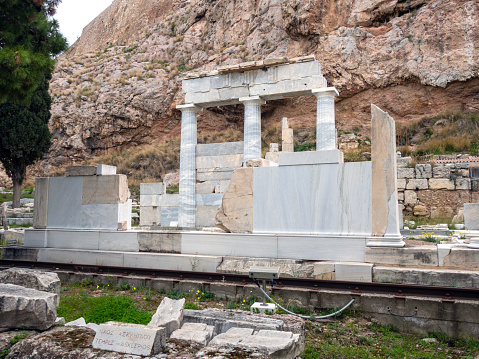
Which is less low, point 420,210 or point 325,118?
point 325,118

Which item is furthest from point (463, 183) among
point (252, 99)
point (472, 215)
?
point (252, 99)

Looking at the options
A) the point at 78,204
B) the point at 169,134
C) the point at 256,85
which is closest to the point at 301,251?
the point at 78,204

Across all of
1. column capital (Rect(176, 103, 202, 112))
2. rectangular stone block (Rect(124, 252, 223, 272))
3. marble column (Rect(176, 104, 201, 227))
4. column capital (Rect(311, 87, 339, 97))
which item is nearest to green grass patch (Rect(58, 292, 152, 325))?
rectangular stone block (Rect(124, 252, 223, 272))

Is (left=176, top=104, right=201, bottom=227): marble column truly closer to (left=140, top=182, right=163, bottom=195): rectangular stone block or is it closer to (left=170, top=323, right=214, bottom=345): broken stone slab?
(left=140, top=182, right=163, bottom=195): rectangular stone block

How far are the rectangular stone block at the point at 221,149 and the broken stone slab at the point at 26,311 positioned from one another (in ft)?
43.2

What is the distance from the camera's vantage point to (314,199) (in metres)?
8.51

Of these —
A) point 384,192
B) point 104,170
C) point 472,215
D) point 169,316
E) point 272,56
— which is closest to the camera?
point 169,316

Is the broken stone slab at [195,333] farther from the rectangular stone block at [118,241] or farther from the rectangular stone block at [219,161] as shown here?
the rectangular stone block at [219,161]

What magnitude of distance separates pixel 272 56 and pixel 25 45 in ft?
93.5

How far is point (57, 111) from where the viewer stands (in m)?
40.9

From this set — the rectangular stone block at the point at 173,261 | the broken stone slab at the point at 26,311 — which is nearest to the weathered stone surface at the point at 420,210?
the rectangular stone block at the point at 173,261

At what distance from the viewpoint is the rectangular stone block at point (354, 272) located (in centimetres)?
726

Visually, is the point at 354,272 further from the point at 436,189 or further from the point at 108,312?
the point at 436,189

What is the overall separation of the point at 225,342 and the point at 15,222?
2072 cm
